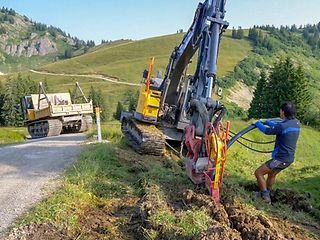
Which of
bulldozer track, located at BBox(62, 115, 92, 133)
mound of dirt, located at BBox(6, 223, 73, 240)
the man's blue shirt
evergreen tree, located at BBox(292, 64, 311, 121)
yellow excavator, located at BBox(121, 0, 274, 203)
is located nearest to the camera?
mound of dirt, located at BBox(6, 223, 73, 240)

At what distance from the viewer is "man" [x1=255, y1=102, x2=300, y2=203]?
25.0ft

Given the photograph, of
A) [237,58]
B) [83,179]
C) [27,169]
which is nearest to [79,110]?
[27,169]

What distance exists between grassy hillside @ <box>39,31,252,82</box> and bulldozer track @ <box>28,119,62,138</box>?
10078cm

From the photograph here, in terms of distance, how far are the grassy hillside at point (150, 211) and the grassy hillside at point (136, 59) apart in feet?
380

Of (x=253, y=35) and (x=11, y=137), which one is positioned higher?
(x=253, y=35)

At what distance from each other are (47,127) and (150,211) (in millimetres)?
19019

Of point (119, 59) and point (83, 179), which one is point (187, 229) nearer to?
point (83, 179)

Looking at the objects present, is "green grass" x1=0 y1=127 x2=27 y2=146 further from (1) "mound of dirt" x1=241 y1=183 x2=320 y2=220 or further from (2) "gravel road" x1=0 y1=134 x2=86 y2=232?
(1) "mound of dirt" x1=241 y1=183 x2=320 y2=220

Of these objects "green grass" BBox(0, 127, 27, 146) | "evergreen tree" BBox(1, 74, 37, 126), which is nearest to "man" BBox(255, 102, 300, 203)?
"green grass" BBox(0, 127, 27, 146)

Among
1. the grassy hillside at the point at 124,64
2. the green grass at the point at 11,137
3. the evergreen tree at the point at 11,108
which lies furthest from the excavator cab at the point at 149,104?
the grassy hillside at the point at 124,64

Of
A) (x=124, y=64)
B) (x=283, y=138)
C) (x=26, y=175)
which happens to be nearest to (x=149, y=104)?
(x=26, y=175)

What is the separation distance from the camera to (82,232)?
17.8 feet

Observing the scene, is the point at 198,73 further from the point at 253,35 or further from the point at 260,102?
the point at 253,35

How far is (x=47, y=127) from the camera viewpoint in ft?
77.6
